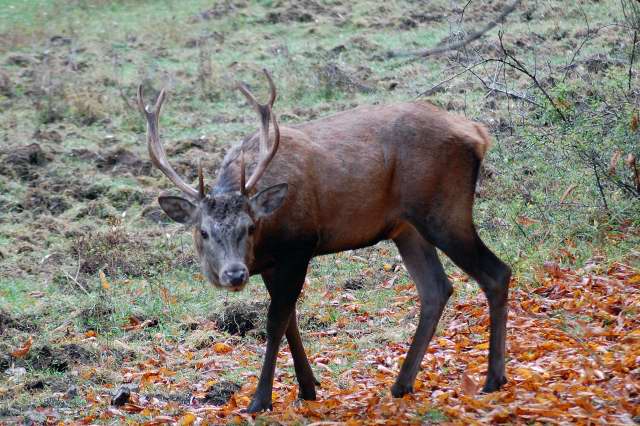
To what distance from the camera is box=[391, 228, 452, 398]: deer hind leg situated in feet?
22.6

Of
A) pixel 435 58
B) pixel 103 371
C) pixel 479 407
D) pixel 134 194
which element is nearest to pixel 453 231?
pixel 479 407

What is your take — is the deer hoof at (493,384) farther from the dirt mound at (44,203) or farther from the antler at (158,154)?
the dirt mound at (44,203)

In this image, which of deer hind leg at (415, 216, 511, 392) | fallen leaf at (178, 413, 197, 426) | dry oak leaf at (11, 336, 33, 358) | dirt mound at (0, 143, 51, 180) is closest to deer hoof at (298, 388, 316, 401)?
fallen leaf at (178, 413, 197, 426)

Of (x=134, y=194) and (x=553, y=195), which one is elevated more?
(x=553, y=195)

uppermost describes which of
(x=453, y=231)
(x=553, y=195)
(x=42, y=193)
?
(x=453, y=231)

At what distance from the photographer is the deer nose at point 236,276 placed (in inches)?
243

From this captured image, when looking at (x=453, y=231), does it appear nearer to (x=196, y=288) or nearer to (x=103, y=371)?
(x=103, y=371)

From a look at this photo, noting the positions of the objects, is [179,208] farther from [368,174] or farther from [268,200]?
[368,174]

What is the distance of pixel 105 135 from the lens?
14.6 m

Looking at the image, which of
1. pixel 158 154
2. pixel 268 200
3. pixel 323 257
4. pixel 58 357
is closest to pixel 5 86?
pixel 323 257

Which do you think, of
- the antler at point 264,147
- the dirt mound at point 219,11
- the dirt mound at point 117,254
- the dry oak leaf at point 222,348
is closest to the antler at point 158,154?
the antler at point 264,147

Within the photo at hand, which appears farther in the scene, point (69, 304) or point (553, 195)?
point (553, 195)

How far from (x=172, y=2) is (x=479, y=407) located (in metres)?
17.5

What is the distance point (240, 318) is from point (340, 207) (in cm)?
243
